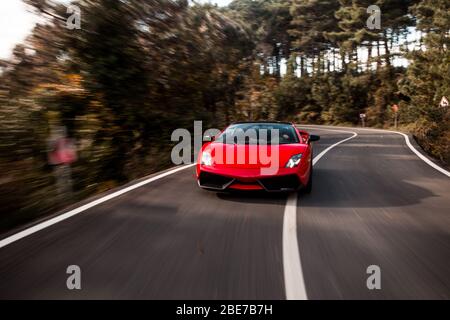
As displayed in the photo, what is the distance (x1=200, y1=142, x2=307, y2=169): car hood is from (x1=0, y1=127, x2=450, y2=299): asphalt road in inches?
22.9

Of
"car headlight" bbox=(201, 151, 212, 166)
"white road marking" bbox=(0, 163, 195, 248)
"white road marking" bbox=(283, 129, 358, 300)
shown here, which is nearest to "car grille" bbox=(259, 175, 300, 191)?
"white road marking" bbox=(283, 129, 358, 300)

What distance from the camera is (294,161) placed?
20.8ft

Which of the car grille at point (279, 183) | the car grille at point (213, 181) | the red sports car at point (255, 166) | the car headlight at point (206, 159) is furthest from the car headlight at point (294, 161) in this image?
the car headlight at point (206, 159)

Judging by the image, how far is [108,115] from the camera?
1052cm

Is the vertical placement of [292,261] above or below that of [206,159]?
below

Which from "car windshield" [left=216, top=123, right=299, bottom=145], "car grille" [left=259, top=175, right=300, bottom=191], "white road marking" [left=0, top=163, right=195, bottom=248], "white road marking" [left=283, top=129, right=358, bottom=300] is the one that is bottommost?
"white road marking" [left=283, top=129, right=358, bottom=300]

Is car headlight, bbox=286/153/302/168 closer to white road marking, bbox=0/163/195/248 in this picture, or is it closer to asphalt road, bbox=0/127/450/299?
asphalt road, bbox=0/127/450/299

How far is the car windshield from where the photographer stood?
7.12 meters

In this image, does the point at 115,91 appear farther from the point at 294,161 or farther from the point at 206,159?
the point at 294,161

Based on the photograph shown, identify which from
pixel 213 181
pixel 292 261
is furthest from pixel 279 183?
pixel 292 261

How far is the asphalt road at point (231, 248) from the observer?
131 inches

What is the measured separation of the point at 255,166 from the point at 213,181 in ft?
2.34

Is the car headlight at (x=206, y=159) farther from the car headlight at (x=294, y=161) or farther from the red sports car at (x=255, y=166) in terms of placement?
the car headlight at (x=294, y=161)

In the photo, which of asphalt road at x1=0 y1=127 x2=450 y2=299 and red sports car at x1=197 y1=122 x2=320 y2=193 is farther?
red sports car at x1=197 y1=122 x2=320 y2=193
